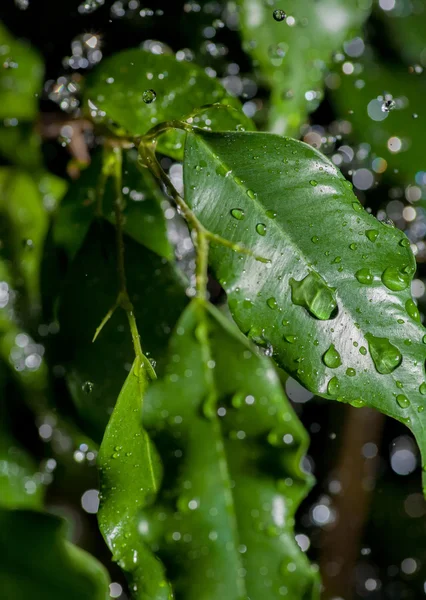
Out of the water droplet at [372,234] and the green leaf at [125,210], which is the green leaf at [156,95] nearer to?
the green leaf at [125,210]

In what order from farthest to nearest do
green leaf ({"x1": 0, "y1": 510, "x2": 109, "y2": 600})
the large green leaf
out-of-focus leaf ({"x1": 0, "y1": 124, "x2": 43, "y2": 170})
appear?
out-of-focus leaf ({"x1": 0, "y1": 124, "x2": 43, "y2": 170}), green leaf ({"x1": 0, "y1": 510, "x2": 109, "y2": 600}), the large green leaf

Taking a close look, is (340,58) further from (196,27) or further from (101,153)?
(101,153)

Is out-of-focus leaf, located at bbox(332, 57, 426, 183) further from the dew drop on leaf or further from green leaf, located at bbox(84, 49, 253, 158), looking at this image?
the dew drop on leaf

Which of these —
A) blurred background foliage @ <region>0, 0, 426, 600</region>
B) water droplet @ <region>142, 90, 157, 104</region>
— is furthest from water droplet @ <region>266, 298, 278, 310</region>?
water droplet @ <region>142, 90, 157, 104</region>

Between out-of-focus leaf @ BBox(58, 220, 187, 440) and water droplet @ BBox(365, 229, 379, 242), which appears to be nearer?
water droplet @ BBox(365, 229, 379, 242)

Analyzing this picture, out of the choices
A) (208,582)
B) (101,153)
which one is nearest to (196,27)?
(101,153)

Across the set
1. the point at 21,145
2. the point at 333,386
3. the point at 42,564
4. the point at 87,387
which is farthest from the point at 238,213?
the point at 21,145

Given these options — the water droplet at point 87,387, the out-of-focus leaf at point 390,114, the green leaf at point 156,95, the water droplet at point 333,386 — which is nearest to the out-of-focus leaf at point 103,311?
the water droplet at point 87,387
